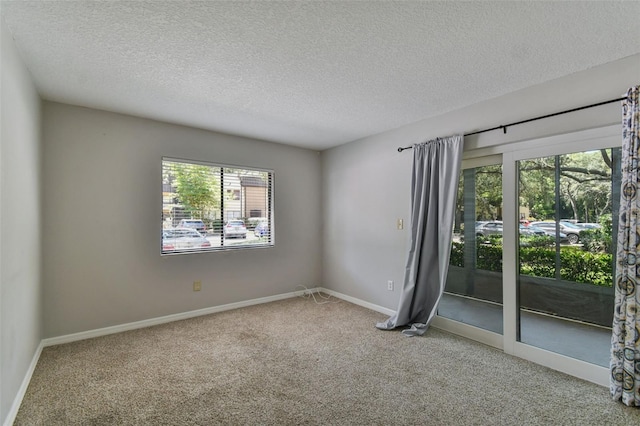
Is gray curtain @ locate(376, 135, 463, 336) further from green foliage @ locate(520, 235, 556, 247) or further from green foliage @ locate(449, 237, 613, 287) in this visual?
green foliage @ locate(520, 235, 556, 247)

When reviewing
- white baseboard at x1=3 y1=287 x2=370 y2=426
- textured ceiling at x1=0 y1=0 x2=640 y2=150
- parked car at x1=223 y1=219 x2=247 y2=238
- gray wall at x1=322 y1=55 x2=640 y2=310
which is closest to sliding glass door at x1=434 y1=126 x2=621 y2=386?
gray wall at x1=322 y1=55 x2=640 y2=310

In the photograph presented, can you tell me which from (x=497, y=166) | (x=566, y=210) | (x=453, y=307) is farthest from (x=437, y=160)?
(x=453, y=307)

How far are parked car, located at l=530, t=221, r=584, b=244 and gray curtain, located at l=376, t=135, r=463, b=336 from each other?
781mm

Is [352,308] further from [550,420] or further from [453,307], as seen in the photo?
[550,420]

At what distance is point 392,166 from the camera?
12.8 ft

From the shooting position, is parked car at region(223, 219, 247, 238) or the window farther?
parked car at region(223, 219, 247, 238)

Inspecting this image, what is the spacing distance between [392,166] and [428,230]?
0.99 meters

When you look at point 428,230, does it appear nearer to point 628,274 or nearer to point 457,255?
point 457,255

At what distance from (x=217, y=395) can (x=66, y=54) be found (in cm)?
264

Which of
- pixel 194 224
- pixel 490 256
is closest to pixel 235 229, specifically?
pixel 194 224

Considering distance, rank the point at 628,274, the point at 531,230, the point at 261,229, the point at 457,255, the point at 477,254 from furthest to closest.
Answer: the point at 261,229 → the point at 457,255 → the point at 477,254 → the point at 531,230 → the point at 628,274

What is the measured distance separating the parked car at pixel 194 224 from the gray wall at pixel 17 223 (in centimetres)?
135

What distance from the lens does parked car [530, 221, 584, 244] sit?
248 centimetres

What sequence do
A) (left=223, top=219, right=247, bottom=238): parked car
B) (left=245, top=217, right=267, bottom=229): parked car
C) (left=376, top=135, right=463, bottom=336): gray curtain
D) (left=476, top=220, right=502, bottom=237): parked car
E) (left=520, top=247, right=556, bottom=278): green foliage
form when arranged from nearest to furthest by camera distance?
(left=520, top=247, right=556, bottom=278): green foliage
(left=476, top=220, right=502, bottom=237): parked car
(left=376, top=135, right=463, bottom=336): gray curtain
(left=223, top=219, right=247, bottom=238): parked car
(left=245, top=217, right=267, bottom=229): parked car
